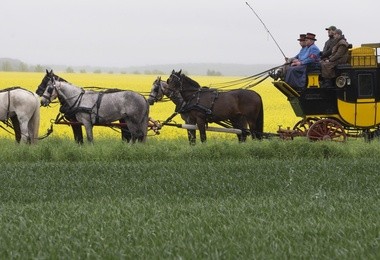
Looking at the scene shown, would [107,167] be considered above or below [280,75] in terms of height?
below

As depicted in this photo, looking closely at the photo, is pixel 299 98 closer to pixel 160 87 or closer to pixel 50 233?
pixel 160 87

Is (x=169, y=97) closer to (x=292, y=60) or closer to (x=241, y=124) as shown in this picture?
(x=241, y=124)

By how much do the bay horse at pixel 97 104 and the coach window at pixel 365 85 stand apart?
13.9 feet

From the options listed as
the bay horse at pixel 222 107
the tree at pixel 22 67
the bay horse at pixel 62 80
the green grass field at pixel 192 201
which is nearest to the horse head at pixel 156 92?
the bay horse at pixel 222 107

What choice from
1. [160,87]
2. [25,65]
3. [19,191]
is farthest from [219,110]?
[25,65]

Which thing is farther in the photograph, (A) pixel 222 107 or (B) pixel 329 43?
(A) pixel 222 107

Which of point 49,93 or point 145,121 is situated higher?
point 49,93

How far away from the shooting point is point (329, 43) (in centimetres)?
1766

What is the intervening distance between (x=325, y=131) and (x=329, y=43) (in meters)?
1.72

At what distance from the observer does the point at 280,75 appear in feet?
58.3

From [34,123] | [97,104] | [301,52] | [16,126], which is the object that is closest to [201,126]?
[97,104]

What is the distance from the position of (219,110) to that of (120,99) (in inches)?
79.0

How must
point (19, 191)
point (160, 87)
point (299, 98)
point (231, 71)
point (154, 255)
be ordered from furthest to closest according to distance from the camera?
1. point (231, 71)
2. point (160, 87)
3. point (299, 98)
4. point (19, 191)
5. point (154, 255)

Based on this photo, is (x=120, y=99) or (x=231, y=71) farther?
(x=231, y=71)
